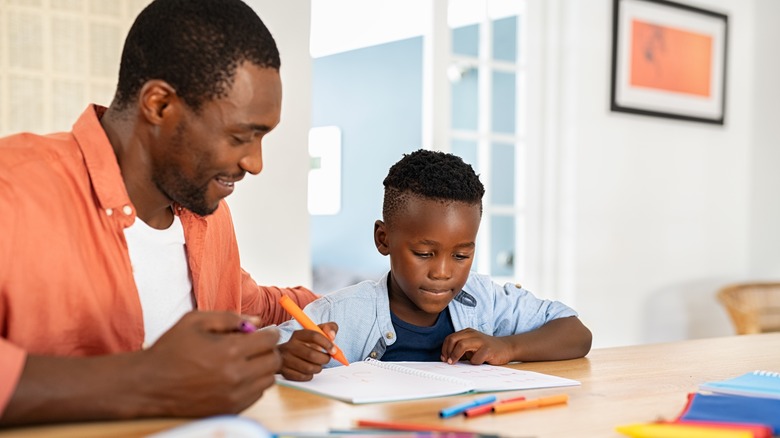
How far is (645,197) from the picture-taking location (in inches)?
158

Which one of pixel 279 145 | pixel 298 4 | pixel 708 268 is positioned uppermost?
pixel 298 4

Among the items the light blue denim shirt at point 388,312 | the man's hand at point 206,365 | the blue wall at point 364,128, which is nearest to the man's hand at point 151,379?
the man's hand at point 206,365

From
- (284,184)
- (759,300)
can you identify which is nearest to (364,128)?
(759,300)

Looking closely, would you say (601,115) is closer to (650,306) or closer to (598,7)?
(598,7)

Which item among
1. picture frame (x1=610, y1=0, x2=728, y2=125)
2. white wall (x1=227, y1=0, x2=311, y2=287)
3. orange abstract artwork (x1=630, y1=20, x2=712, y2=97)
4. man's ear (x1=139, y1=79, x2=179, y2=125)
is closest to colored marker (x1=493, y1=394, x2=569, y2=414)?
man's ear (x1=139, y1=79, x2=179, y2=125)

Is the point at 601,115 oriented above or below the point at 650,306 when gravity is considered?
above

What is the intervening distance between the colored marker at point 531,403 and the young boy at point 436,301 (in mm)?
327

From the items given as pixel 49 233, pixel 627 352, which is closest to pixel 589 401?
pixel 627 352

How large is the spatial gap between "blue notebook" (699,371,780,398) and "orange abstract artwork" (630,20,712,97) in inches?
114

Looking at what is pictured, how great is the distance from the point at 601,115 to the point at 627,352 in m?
2.44

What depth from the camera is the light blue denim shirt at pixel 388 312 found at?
4.80 ft

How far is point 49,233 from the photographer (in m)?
1.02

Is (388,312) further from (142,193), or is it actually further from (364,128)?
(364,128)

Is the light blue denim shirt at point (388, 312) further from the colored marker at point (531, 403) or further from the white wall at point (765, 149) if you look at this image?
the white wall at point (765, 149)
